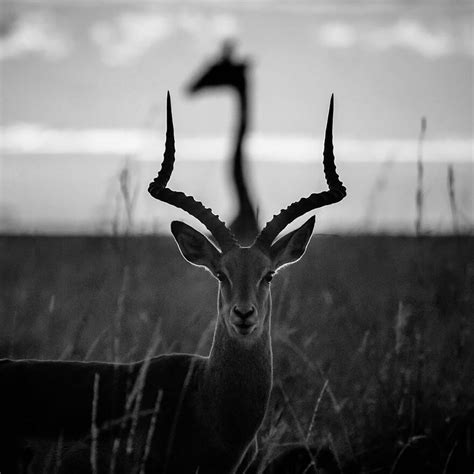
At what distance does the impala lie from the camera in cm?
551

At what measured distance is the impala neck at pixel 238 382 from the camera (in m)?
5.70

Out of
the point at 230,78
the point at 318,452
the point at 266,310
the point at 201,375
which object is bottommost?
the point at 318,452

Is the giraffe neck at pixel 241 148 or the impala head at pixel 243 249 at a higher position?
the giraffe neck at pixel 241 148

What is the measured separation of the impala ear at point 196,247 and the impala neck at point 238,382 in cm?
51

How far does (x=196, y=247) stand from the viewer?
21.1 feet

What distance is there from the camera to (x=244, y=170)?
1847 centimetres

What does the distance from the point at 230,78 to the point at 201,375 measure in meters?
13.4

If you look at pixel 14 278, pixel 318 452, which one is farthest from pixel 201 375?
pixel 14 278

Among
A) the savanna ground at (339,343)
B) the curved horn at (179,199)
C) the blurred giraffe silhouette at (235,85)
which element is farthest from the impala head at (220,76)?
the curved horn at (179,199)

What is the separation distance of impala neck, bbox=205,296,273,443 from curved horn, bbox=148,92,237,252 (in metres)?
0.57

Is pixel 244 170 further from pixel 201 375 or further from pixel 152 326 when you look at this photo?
pixel 201 375

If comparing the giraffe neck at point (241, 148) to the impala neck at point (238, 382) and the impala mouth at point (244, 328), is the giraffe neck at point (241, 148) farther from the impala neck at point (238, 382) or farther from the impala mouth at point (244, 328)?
the impala mouth at point (244, 328)

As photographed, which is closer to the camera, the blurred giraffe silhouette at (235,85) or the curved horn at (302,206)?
the curved horn at (302,206)

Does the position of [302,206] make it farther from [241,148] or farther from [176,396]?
[241,148]
